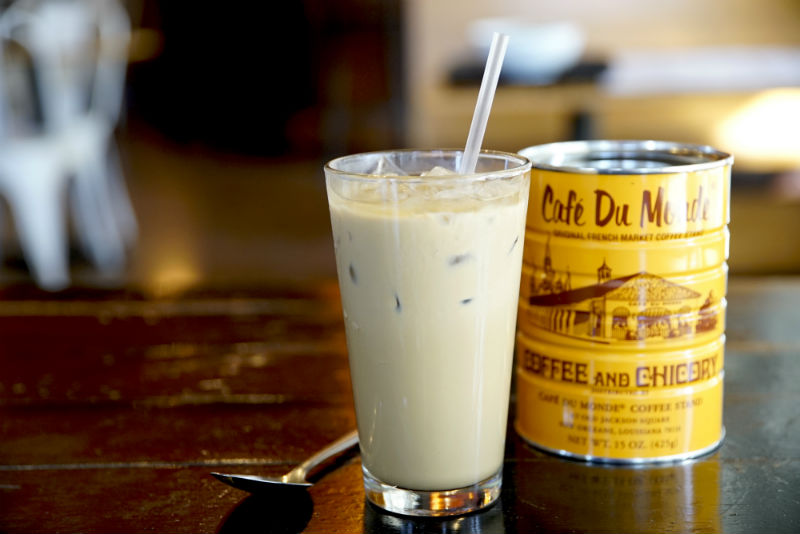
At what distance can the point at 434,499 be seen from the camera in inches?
22.8

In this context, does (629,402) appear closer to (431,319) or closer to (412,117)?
(431,319)

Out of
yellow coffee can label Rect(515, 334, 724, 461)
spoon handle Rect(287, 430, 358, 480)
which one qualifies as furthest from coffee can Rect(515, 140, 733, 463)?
spoon handle Rect(287, 430, 358, 480)

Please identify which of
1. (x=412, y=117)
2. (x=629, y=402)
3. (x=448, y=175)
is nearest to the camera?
(x=448, y=175)

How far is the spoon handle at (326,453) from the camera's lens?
24.7 inches

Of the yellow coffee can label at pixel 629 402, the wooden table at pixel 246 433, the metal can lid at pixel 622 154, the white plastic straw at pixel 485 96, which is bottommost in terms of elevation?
the wooden table at pixel 246 433

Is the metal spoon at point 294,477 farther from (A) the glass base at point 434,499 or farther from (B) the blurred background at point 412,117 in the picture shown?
(B) the blurred background at point 412,117

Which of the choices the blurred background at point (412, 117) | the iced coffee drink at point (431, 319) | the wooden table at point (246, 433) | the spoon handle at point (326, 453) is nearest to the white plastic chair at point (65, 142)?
the blurred background at point (412, 117)

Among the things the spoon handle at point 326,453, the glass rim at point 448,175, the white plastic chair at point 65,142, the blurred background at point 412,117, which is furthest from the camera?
the white plastic chair at point 65,142

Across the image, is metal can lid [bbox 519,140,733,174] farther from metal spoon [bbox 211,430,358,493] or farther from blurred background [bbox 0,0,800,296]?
→ blurred background [bbox 0,0,800,296]

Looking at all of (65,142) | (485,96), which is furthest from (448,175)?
(65,142)

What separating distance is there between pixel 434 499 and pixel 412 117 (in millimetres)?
2715

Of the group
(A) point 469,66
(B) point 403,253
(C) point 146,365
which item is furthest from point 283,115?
(B) point 403,253

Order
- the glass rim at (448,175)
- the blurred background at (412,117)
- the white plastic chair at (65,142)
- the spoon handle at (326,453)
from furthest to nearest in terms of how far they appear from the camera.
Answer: the white plastic chair at (65,142), the blurred background at (412,117), the spoon handle at (326,453), the glass rim at (448,175)

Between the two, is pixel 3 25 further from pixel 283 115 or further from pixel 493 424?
pixel 493 424
